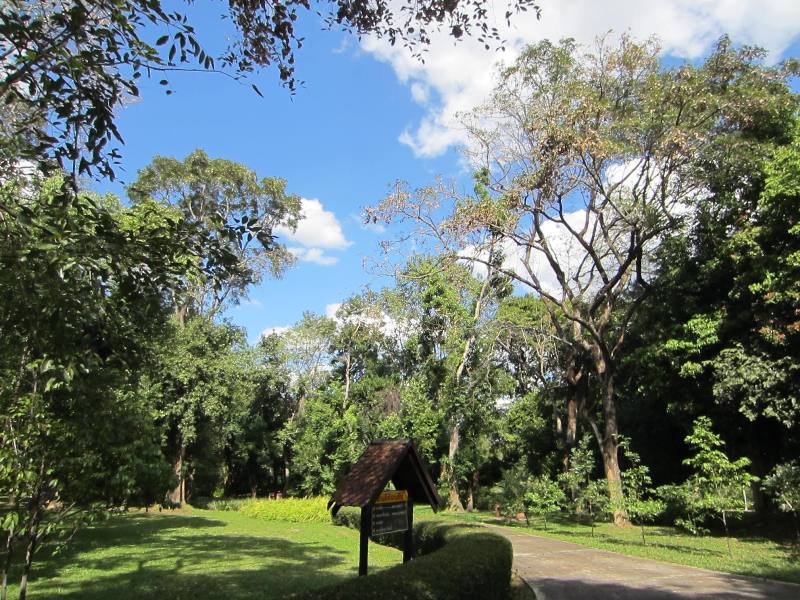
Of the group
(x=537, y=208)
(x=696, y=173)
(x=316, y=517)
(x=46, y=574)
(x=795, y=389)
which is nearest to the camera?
(x=46, y=574)

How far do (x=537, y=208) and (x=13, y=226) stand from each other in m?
15.7

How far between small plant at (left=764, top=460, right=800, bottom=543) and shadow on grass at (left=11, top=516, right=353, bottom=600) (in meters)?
9.05

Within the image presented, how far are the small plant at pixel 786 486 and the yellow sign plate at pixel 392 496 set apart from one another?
8.61 m

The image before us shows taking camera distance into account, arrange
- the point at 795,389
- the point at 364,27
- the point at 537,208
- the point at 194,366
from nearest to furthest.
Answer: the point at 364,27 < the point at 795,389 < the point at 537,208 < the point at 194,366

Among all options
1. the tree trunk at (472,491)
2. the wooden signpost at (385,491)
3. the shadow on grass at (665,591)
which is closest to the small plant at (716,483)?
the shadow on grass at (665,591)

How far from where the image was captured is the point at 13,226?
3.49 meters

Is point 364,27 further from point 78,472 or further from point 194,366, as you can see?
point 194,366

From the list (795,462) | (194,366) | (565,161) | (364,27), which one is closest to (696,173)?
(565,161)

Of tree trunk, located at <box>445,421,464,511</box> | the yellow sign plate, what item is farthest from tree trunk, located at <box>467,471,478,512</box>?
the yellow sign plate

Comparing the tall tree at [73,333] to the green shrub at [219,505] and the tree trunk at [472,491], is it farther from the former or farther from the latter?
the tree trunk at [472,491]

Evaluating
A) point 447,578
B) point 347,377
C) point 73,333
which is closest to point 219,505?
point 347,377

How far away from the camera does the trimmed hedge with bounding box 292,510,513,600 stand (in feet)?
14.5

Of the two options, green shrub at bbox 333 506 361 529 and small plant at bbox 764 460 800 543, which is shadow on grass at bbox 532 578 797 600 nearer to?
small plant at bbox 764 460 800 543

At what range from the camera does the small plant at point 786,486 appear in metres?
10.9
